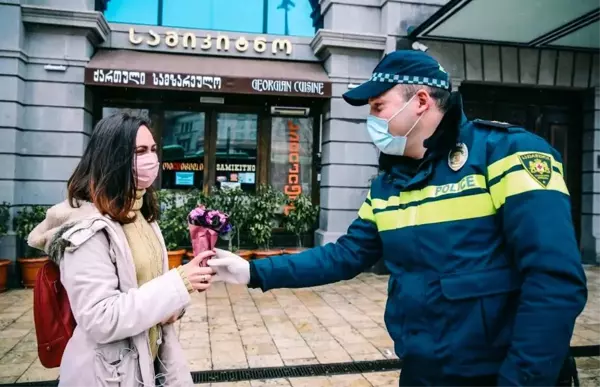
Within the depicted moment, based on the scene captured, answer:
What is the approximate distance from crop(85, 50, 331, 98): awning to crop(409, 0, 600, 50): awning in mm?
2249

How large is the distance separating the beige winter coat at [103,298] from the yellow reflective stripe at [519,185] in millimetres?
1169

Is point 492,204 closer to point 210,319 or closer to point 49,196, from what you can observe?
point 210,319

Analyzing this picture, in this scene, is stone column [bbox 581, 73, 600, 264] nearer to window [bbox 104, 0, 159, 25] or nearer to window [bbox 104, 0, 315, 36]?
window [bbox 104, 0, 315, 36]

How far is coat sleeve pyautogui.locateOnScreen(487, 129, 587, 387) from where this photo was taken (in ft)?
4.50

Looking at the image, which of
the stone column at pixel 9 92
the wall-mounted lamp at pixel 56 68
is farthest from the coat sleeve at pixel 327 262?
the wall-mounted lamp at pixel 56 68

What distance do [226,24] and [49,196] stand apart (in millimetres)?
4766

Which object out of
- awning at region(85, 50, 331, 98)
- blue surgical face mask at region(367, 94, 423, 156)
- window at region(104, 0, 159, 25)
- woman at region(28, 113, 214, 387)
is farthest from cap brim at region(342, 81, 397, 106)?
window at region(104, 0, 159, 25)

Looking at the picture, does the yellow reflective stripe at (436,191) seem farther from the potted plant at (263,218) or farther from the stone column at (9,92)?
the stone column at (9,92)

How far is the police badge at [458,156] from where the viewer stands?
164 centimetres

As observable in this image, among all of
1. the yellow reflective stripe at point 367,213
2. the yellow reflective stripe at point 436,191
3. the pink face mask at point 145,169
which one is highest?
the pink face mask at point 145,169

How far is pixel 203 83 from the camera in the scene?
8.28m

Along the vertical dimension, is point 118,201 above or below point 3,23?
below

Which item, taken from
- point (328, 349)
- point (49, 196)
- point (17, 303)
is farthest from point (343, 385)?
point (49, 196)

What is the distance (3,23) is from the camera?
25.3 ft
